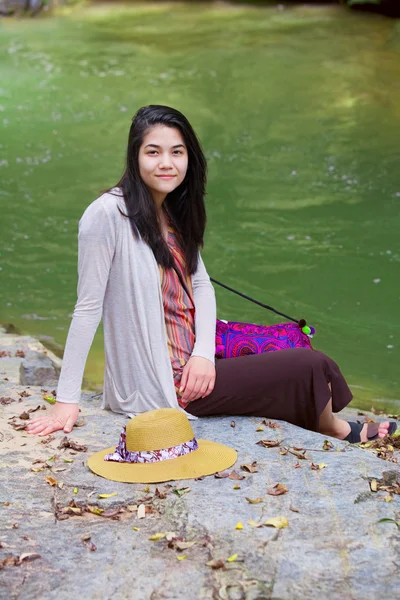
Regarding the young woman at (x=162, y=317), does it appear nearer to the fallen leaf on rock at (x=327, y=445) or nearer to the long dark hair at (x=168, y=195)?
the long dark hair at (x=168, y=195)

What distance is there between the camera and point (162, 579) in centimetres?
223

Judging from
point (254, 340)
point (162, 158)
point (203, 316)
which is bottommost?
point (254, 340)

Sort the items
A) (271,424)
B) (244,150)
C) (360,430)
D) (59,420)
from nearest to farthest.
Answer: (59,420) < (271,424) < (360,430) < (244,150)

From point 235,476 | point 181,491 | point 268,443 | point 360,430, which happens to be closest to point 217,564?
point 181,491

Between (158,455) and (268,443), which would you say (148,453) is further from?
(268,443)

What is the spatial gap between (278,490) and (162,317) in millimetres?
810

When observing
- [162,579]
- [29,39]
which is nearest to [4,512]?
[162,579]

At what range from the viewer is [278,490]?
106 inches

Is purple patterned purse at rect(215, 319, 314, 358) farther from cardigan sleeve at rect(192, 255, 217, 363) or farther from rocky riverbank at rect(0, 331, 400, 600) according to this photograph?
rocky riverbank at rect(0, 331, 400, 600)

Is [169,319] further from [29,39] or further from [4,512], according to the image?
[29,39]

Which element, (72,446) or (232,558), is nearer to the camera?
(232,558)

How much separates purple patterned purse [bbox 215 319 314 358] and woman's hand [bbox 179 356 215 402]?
0.83 feet

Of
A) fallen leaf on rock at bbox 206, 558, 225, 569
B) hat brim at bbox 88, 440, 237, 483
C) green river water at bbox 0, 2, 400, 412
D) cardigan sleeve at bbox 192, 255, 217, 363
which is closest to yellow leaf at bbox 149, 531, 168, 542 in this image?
fallen leaf on rock at bbox 206, 558, 225, 569

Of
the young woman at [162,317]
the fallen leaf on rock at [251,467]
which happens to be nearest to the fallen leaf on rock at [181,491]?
the fallen leaf on rock at [251,467]
